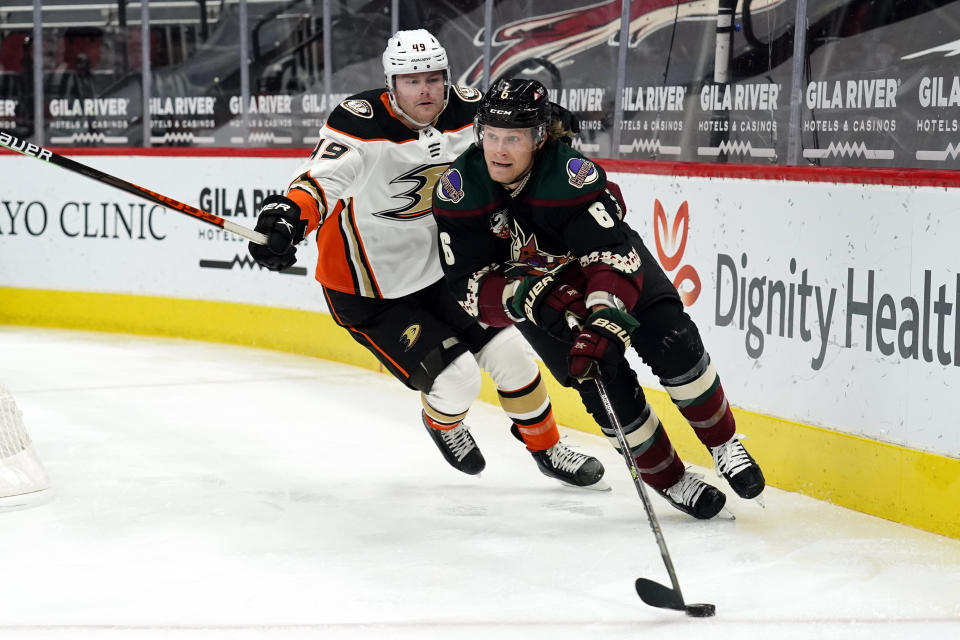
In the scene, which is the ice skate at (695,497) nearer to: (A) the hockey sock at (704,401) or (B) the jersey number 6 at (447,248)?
(A) the hockey sock at (704,401)

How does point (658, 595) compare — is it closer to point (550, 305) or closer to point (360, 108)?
point (550, 305)

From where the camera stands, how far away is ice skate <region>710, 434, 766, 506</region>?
303 cm

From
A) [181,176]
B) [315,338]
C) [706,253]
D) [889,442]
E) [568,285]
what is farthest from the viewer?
[181,176]

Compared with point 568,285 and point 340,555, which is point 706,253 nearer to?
point 568,285

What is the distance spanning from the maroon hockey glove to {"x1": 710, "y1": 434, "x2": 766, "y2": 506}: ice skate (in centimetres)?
47

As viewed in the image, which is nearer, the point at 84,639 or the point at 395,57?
the point at 84,639

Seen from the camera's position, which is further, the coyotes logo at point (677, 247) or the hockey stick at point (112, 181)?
the coyotes logo at point (677, 247)

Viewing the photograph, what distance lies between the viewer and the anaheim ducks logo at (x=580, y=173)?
288 centimetres

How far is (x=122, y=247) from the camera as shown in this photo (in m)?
6.62

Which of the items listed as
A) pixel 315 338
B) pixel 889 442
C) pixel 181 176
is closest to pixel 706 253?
pixel 889 442

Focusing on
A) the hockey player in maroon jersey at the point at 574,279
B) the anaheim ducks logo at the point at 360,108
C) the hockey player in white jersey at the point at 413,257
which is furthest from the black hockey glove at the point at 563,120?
the anaheim ducks logo at the point at 360,108

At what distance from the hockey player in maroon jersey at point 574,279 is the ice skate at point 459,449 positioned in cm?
49

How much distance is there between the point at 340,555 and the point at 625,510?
783 mm

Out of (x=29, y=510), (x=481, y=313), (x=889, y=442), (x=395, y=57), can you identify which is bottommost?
(x=29, y=510)
